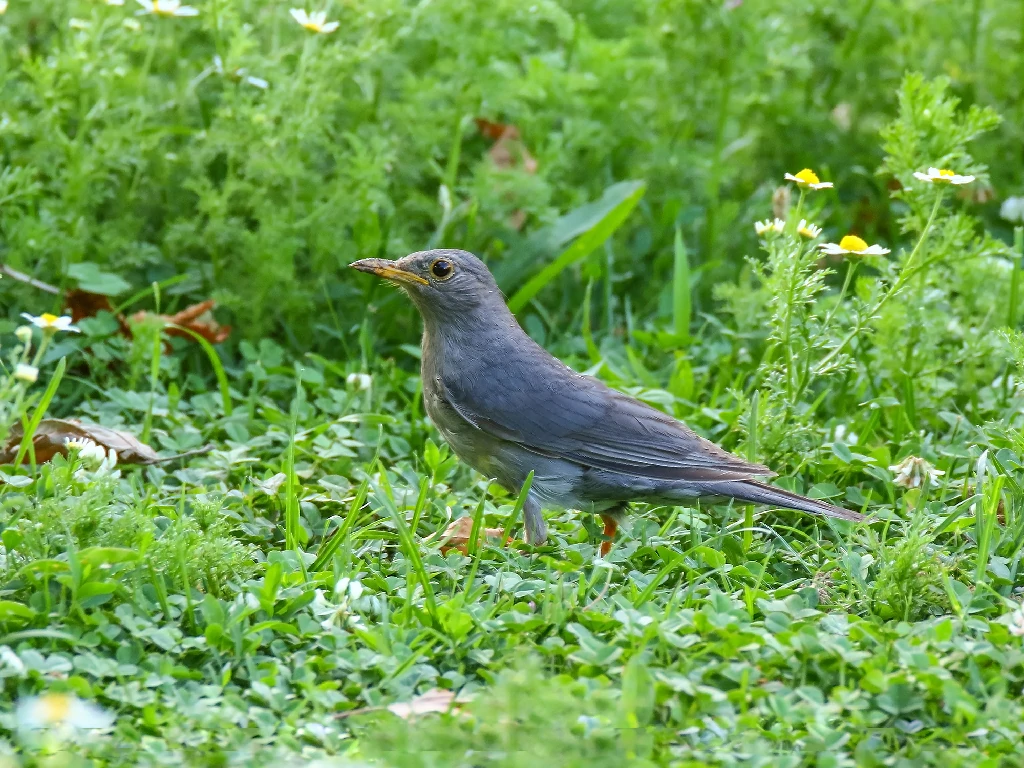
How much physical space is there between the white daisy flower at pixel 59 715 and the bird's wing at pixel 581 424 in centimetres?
199

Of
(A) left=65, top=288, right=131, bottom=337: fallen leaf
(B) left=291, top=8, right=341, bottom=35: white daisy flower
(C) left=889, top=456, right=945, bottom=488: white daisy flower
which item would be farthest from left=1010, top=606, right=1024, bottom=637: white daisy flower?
(A) left=65, top=288, right=131, bottom=337: fallen leaf

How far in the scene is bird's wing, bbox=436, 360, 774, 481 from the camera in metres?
4.76

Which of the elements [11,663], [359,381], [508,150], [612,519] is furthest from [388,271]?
[11,663]

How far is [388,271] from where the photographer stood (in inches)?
205

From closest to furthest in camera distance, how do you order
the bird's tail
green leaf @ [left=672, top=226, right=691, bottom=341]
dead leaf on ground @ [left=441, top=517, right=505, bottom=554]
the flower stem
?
the bird's tail < dead leaf on ground @ [left=441, top=517, right=505, bottom=554] < the flower stem < green leaf @ [left=672, top=226, right=691, bottom=341]

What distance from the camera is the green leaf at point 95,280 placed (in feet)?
19.1

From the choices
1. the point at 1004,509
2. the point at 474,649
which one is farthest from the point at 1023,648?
the point at 474,649

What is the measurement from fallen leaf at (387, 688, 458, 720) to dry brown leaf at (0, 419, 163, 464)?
2125 mm

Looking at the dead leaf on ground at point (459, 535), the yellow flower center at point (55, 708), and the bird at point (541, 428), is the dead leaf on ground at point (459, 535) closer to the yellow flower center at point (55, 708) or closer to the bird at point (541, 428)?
the bird at point (541, 428)

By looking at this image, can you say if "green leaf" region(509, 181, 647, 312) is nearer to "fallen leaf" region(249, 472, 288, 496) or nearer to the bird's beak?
the bird's beak

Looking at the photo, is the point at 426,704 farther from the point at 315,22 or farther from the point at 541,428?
the point at 315,22

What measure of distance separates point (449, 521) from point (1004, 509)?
1952 mm

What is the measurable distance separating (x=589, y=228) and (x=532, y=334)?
60 cm

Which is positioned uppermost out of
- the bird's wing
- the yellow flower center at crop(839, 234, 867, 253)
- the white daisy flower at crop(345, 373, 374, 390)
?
the yellow flower center at crop(839, 234, 867, 253)
